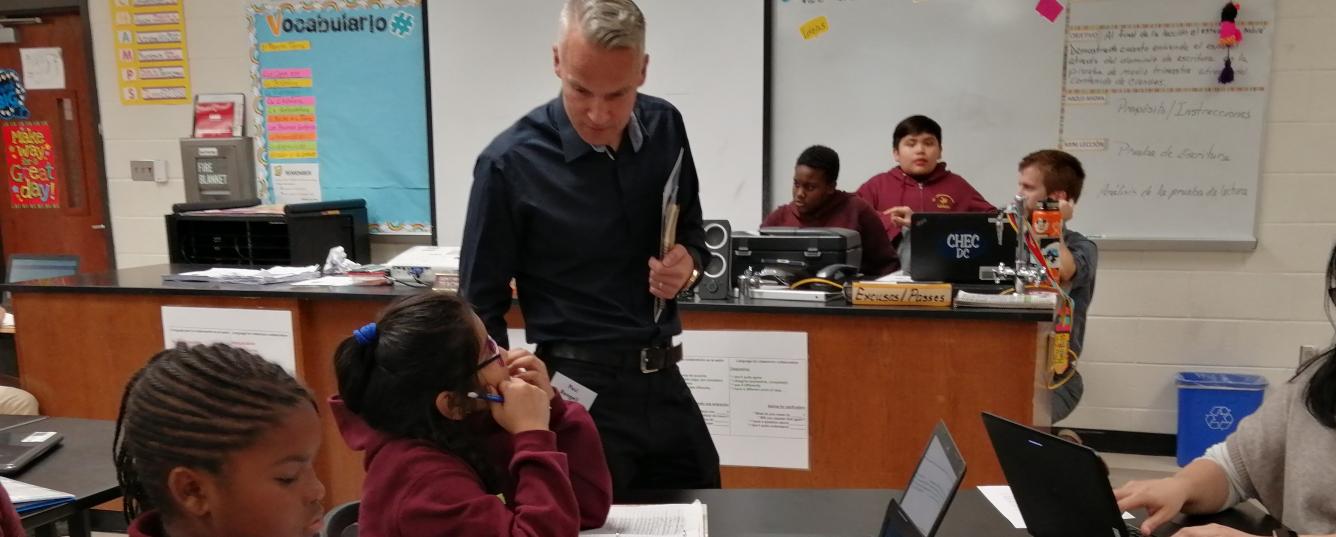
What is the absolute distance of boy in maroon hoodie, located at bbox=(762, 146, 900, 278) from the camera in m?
3.51

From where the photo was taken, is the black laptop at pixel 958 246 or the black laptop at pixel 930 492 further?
the black laptop at pixel 958 246

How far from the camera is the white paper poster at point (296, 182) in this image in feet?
14.9

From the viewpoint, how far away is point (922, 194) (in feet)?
12.5

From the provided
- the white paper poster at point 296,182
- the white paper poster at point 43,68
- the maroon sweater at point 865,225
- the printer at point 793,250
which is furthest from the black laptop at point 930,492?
the white paper poster at point 43,68

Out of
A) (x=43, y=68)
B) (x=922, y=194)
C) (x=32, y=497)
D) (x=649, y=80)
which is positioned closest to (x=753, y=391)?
(x=922, y=194)

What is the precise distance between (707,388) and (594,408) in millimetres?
955

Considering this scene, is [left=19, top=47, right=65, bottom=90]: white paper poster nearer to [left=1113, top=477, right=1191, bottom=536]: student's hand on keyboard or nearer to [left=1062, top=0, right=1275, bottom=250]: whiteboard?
[left=1062, top=0, right=1275, bottom=250]: whiteboard

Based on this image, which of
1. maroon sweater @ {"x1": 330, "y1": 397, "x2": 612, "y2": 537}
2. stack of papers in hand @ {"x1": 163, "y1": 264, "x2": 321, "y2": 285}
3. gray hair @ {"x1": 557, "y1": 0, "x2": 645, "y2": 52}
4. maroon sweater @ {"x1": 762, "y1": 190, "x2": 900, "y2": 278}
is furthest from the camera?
maroon sweater @ {"x1": 762, "y1": 190, "x2": 900, "y2": 278}

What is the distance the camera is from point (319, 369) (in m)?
2.89

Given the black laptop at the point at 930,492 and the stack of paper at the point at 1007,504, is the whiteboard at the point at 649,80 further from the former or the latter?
the black laptop at the point at 930,492

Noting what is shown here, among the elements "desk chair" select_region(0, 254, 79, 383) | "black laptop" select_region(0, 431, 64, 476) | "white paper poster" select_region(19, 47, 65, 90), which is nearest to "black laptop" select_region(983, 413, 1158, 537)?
"black laptop" select_region(0, 431, 64, 476)

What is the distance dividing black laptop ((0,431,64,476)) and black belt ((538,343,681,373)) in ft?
3.38

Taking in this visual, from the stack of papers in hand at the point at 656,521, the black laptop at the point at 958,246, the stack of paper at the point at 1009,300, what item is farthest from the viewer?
the black laptop at the point at 958,246

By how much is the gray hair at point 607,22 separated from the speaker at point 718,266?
1.14 meters
